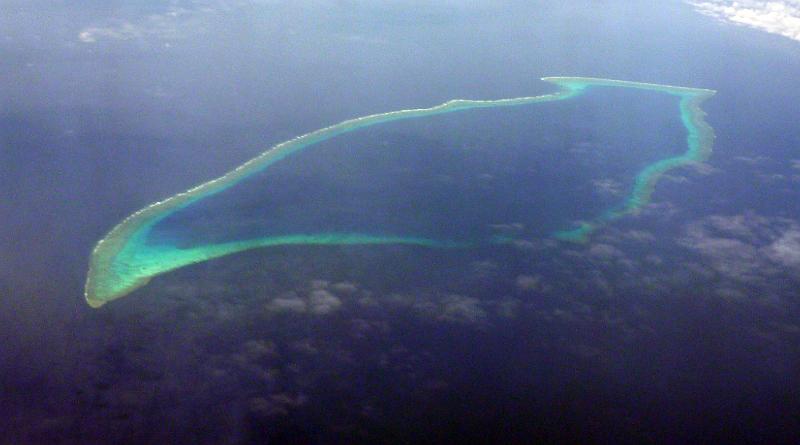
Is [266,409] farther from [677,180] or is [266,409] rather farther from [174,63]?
[174,63]

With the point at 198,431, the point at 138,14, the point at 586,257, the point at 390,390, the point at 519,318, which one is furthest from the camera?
the point at 138,14

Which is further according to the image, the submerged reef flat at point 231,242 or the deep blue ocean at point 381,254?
the submerged reef flat at point 231,242

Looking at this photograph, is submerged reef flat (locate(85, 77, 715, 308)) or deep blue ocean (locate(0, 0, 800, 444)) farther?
submerged reef flat (locate(85, 77, 715, 308))

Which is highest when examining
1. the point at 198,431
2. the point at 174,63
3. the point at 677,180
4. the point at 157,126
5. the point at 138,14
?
the point at 138,14

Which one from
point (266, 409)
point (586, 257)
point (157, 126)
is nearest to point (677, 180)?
point (586, 257)
